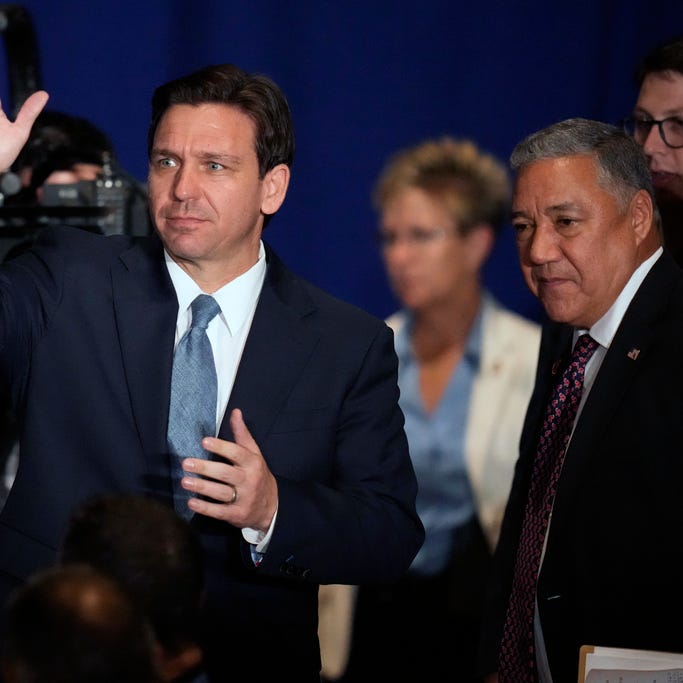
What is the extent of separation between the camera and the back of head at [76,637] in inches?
26.4

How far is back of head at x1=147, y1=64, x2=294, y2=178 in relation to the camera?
183cm

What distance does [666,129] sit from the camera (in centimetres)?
241

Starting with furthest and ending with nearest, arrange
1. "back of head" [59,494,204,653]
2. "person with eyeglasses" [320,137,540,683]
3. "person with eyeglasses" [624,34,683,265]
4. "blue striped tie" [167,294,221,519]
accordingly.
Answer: "person with eyeglasses" [320,137,540,683] → "person with eyeglasses" [624,34,683,265] → "blue striped tie" [167,294,221,519] → "back of head" [59,494,204,653]

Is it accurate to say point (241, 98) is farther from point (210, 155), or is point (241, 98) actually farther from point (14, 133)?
point (14, 133)

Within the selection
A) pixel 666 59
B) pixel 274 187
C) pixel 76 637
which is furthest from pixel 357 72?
pixel 76 637

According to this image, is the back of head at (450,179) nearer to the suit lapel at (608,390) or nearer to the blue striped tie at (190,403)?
the suit lapel at (608,390)

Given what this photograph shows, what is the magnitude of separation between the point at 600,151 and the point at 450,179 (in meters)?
0.88

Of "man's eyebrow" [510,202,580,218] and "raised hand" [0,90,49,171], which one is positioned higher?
"raised hand" [0,90,49,171]

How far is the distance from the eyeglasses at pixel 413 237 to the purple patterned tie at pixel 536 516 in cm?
87

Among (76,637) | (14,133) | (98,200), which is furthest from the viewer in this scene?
(98,200)

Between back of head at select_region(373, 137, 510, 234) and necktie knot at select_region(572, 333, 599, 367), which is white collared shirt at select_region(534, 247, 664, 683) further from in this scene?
back of head at select_region(373, 137, 510, 234)

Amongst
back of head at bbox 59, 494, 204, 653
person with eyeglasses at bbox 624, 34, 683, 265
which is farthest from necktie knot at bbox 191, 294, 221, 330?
person with eyeglasses at bbox 624, 34, 683, 265

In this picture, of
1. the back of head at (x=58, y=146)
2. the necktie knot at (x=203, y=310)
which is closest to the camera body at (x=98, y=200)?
the back of head at (x=58, y=146)

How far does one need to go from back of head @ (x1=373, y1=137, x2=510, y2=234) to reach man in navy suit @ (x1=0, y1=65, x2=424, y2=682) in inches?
37.5
